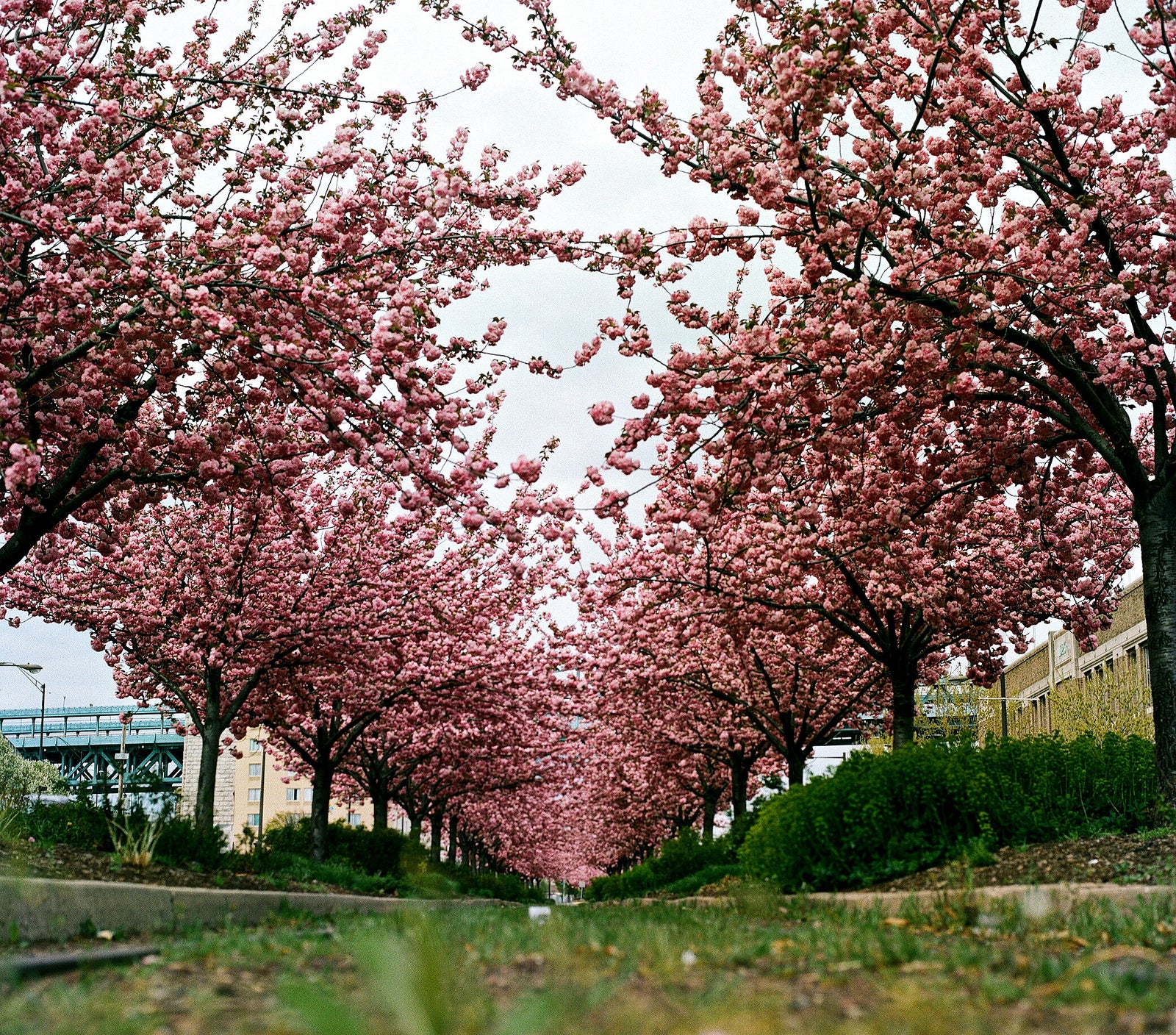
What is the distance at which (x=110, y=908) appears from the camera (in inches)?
248

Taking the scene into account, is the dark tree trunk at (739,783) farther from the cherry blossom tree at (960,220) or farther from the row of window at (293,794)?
the row of window at (293,794)

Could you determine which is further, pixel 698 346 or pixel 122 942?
pixel 698 346

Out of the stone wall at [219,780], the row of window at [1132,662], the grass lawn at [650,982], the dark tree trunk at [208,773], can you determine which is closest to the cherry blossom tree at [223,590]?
the dark tree trunk at [208,773]

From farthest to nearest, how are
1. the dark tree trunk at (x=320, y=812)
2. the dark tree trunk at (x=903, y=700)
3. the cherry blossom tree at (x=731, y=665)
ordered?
the dark tree trunk at (x=320, y=812)
the cherry blossom tree at (x=731, y=665)
the dark tree trunk at (x=903, y=700)

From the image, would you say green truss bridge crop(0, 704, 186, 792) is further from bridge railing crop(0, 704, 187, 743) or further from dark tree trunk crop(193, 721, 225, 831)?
dark tree trunk crop(193, 721, 225, 831)

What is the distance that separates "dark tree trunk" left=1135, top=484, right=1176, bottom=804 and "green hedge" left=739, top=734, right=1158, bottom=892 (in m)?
0.47

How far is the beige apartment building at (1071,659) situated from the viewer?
38000 mm

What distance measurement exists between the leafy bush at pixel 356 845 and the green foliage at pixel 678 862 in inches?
217

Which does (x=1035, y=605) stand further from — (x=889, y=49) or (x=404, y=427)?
(x=404, y=427)

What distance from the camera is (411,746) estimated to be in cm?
2795

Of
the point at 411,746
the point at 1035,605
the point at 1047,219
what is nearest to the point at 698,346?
the point at 1047,219

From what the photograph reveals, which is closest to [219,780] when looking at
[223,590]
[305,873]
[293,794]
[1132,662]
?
[293,794]

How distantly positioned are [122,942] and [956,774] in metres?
6.98

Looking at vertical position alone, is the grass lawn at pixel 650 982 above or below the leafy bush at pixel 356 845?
above
